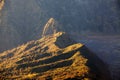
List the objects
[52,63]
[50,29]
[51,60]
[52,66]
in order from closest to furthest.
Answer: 1. [52,66]
2. [52,63]
3. [51,60]
4. [50,29]

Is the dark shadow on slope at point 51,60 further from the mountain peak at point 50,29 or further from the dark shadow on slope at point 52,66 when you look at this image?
the mountain peak at point 50,29

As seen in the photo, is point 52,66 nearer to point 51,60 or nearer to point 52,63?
point 52,63

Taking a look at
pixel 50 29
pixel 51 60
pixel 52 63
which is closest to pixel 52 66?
pixel 52 63

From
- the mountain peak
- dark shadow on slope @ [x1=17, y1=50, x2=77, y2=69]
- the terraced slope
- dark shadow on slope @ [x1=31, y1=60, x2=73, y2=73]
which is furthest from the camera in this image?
the mountain peak

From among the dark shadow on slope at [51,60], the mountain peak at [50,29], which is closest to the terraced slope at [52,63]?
the dark shadow on slope at [51,60]

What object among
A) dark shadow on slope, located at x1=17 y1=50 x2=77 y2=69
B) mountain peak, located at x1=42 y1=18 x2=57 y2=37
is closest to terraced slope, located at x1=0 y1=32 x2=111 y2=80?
dark shadow on slope, located at x1=17 y1=50 x2=77 y2=69

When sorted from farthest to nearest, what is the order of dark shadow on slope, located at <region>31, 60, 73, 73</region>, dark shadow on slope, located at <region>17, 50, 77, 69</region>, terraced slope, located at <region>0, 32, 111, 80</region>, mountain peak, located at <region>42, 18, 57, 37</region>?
mountain peak, located at <region>42, 18, 57, 37</region> → dark shadow on slope, located at <region>17, 50, 77, 69</region> → dark shadow on slope, located at <region>31, 60, 73, 73</region> → terraced slope, located at <region>0, 32, 111, 80</region>

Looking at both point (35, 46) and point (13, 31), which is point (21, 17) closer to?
point (13, 31)

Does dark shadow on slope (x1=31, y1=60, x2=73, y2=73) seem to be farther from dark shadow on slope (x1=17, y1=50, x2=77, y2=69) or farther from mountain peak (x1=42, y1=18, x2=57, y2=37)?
mountain peak (x1=42, y1=18, x2=57, y2=37)
